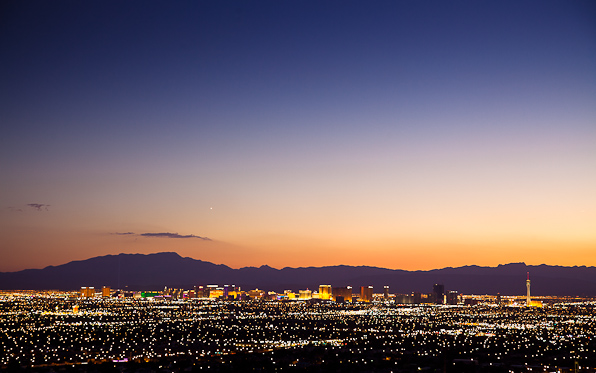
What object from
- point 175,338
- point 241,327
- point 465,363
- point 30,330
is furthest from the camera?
point 241,327

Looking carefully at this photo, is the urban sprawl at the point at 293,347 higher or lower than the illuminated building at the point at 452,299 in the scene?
lower

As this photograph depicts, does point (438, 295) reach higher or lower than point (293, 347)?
higher

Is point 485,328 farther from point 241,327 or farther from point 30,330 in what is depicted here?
point 30,330

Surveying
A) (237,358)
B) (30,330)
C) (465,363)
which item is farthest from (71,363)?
(30,330)

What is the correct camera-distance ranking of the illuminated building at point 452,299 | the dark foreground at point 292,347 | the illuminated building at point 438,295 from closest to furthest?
the dark foreground at point 292,347 < the illuminated building at point 452,299 < the illuminated building at point 438,295

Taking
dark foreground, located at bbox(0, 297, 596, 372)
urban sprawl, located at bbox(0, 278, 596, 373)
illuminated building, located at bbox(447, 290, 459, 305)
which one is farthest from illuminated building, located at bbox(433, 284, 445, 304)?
dark foreground, located at bbox(0, 297, 596, 372)

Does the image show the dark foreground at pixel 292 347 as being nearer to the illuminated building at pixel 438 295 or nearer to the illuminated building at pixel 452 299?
the illuminated building at pixel 452 299

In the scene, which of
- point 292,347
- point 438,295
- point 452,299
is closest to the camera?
point 292,347

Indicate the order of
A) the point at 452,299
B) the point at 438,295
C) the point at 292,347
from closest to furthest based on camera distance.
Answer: the point at 292,347 < the point at 452,299 < the point at 438,295

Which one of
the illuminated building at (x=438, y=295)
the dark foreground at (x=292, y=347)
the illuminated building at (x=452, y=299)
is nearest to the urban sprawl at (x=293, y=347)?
the dark foreground at (x=292, y=347)

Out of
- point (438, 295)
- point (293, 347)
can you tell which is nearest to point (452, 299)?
point (438, 295)

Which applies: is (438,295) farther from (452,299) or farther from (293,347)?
(293,347)
